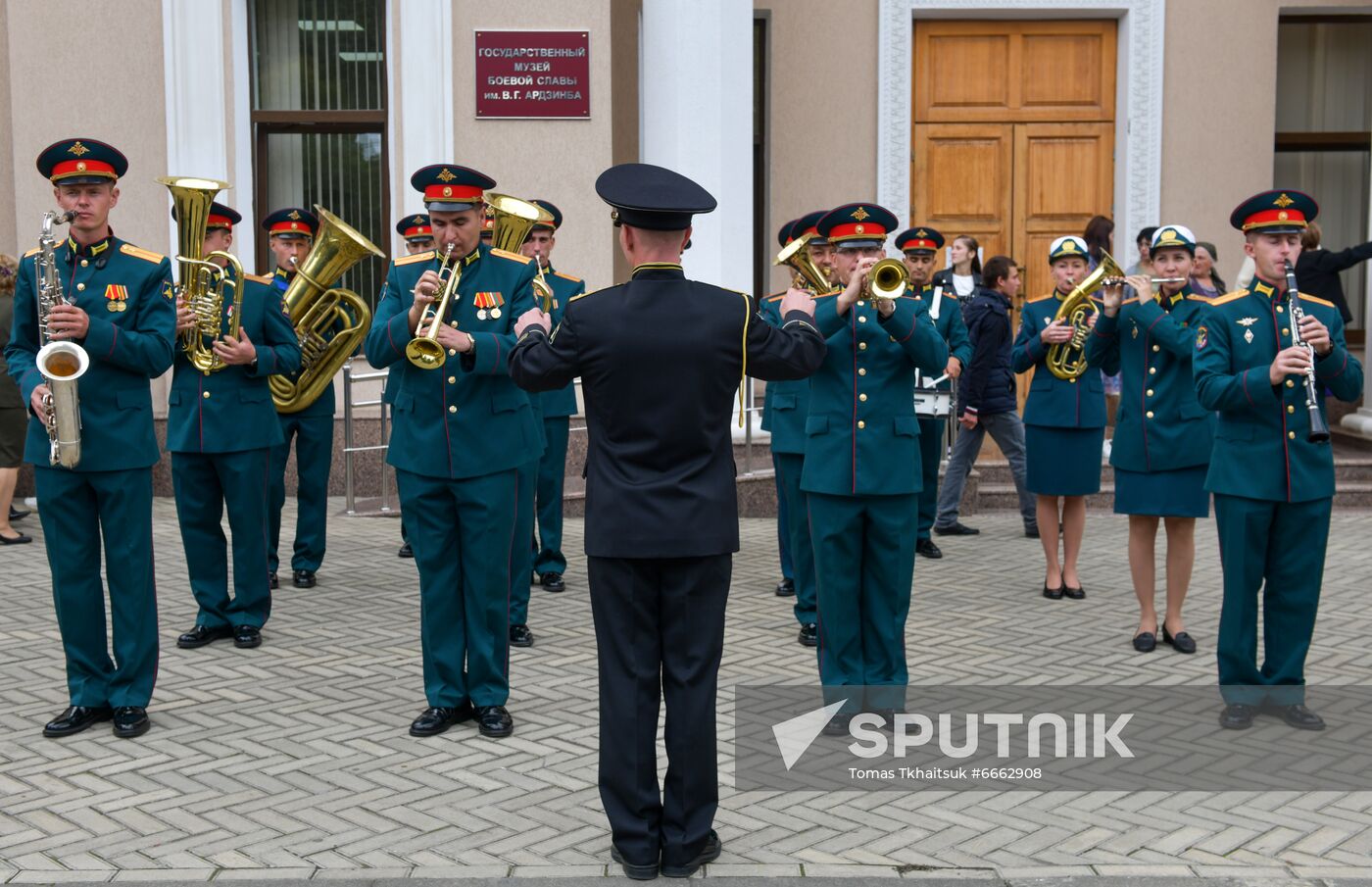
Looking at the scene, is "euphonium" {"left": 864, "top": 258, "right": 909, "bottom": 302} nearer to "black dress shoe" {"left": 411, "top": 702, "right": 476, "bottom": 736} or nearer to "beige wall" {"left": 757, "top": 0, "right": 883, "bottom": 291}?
"black dress shoe" {"left": 411, "top": 702, "right": 476, "bottom": 736}

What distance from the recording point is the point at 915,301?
5832 millimetres

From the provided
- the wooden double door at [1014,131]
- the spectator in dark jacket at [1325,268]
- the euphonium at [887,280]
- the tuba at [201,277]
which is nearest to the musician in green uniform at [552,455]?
the tuba at [201,277]

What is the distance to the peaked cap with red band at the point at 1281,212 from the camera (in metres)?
5.70

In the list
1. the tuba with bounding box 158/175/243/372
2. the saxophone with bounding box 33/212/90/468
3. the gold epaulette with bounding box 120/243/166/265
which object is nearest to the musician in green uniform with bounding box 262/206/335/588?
the tuba with bounding box 158/175/243/372

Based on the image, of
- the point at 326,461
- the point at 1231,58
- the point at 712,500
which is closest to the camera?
the point at 712,500

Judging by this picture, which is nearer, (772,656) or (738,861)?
(738,861)

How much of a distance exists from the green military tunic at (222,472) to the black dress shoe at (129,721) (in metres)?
1.50

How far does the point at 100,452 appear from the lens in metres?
5.76

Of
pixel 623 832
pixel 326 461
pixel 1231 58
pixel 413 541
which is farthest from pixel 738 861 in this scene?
pixel 1231 58

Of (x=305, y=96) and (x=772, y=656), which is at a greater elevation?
(x=305, y=96)

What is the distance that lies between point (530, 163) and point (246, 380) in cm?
491

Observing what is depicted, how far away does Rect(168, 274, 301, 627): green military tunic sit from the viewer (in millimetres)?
7301

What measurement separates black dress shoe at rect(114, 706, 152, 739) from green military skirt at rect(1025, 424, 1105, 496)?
185 inches

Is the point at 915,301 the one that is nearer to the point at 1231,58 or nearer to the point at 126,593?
the point at 126,593
